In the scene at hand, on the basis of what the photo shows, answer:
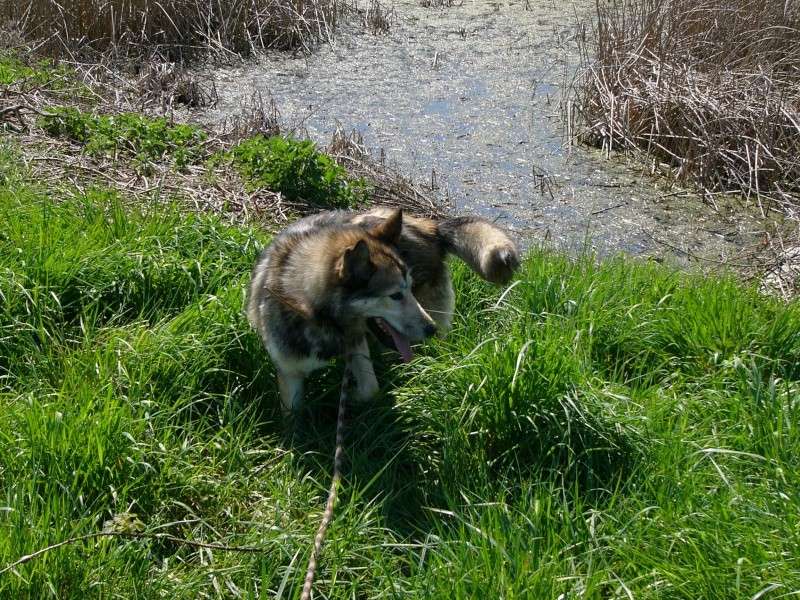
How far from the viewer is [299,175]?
19.8 feet

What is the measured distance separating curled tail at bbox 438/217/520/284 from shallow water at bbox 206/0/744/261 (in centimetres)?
152

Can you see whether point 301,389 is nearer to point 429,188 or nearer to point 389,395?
point 389,395

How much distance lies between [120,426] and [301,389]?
92 centimetres

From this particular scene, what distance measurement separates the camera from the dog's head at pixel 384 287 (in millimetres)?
3602

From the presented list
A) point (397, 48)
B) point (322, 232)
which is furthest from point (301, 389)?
point (397, 48)

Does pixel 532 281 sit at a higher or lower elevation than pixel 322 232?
lower

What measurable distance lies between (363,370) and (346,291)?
0.42m

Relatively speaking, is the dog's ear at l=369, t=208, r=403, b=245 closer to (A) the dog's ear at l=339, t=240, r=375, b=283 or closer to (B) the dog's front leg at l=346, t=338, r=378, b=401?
(A) the dog's ear at l=339, t=240, r=375, b=283

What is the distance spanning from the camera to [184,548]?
304 cm

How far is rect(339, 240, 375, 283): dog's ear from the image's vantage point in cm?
351

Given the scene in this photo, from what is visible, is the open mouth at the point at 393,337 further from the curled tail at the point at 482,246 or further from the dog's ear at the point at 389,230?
Answer: the curled tail at the point at 482,246

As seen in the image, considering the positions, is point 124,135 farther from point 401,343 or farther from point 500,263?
point 500,263

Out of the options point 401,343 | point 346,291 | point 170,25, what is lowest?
point 401,343

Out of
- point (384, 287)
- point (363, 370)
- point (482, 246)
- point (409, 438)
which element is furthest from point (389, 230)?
point (409, 438)
